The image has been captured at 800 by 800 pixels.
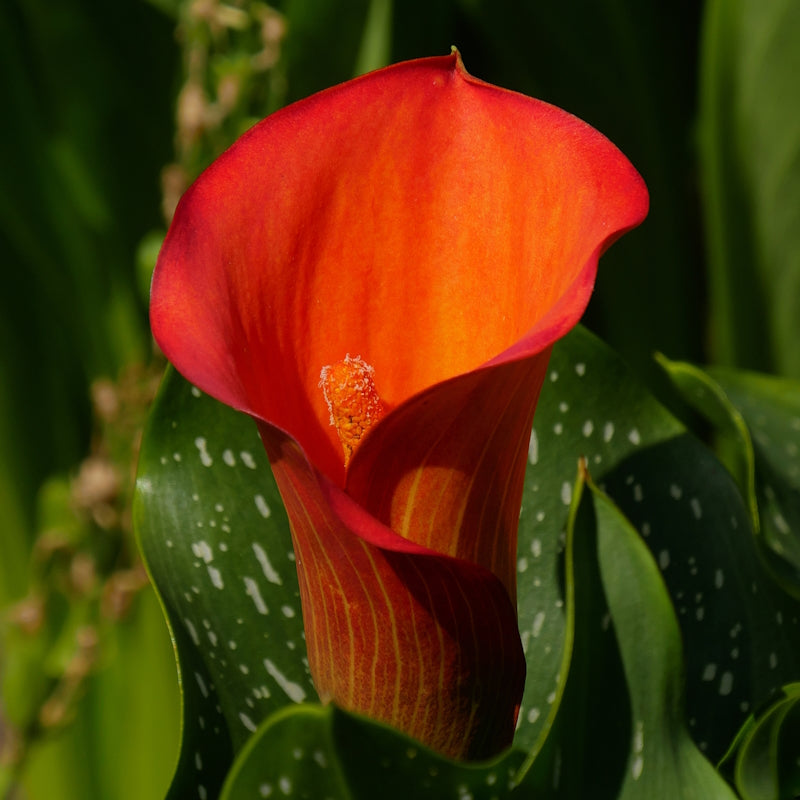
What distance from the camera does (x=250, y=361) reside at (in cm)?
38

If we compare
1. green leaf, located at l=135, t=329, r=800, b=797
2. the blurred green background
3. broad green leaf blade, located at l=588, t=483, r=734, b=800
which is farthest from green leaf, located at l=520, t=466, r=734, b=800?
the blurred green background

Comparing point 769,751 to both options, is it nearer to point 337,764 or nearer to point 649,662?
point 649,662

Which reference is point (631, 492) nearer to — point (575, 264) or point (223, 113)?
point (575, 264)

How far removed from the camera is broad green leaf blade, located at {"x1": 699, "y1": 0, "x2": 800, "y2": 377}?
0.82 metres

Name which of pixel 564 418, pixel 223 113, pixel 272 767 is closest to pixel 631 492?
pixel 564 418

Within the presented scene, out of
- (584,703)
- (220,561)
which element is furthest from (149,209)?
(584,703)

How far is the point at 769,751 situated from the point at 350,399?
8.5 inches

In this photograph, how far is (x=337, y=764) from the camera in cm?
33

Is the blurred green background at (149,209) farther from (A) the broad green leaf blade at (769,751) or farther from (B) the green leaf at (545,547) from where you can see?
(A) the broad green leaf blade at (769,751)

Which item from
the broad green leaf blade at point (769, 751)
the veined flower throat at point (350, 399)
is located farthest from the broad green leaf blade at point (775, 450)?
the veined flower throat at point (350, 399)

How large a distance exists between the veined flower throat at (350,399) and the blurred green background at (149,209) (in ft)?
1.29

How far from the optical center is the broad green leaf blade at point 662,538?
1.65 ft

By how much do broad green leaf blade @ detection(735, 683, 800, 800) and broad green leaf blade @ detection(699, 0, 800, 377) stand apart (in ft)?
1.90

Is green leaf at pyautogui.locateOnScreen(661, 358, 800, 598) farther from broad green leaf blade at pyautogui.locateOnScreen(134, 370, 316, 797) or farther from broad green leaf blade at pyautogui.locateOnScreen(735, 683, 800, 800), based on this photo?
broad green leaf blade at pyautogui.locateOnScreen(134, 370, 316, 797)
